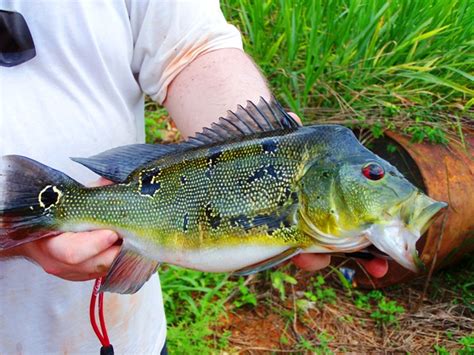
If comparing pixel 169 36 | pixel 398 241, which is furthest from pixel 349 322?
pixel 169 36

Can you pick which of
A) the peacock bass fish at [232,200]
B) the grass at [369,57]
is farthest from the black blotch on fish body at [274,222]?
the grass at [369,57]

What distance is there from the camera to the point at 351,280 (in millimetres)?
3082

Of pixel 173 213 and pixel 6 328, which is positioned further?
pixel 6 328

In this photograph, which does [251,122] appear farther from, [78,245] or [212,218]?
[78,245]

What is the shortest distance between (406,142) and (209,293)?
134 centimetres

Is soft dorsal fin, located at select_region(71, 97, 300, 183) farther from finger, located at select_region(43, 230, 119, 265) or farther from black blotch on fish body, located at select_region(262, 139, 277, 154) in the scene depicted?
finger, located at select_region(43, 230, 119, 265)

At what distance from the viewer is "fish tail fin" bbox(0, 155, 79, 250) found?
1.34 meters

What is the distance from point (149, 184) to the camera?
1.42 m

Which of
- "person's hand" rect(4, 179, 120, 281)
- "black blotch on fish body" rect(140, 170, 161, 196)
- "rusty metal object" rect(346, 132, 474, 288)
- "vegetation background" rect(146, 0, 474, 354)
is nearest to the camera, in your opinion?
"person's hand" rect(4, 179, 120, 281)

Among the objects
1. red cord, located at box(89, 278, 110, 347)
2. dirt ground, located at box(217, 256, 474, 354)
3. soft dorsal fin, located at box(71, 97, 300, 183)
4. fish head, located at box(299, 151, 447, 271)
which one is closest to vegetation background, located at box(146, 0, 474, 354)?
dirt ground, located at box(217, 256, 474, 354)

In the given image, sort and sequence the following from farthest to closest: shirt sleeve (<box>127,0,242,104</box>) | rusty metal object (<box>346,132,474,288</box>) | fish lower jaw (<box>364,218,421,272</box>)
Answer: rusty metal object (<box>346,132,474,288</box>) < shirt sleeve (<box>127,0,242,104</box>) < fish lower jaw (<box>364,218,421,272</box>)

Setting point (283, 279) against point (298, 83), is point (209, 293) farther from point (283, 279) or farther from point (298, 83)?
point (298, 83)

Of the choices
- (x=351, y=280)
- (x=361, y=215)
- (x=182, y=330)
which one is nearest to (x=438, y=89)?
(x=351, y=280)

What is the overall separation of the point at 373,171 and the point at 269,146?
258 millimetres
